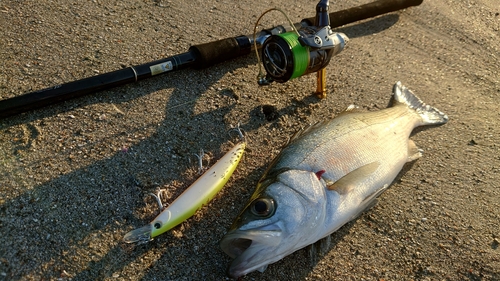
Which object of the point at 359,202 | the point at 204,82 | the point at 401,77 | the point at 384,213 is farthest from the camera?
the point at 401,77

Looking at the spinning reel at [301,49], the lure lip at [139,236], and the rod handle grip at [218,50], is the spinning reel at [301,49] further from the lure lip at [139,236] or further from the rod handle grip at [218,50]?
the lure lip at [139,236]

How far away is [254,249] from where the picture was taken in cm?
235

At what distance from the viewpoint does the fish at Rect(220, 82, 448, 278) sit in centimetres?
242

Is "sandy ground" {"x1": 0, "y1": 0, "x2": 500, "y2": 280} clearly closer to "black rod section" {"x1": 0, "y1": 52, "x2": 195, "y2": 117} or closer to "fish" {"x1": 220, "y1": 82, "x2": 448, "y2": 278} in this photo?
"black rod section" {"x1": 0, "y1": 52, "x2": 195, "y2": 117}

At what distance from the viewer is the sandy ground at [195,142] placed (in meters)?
2.70

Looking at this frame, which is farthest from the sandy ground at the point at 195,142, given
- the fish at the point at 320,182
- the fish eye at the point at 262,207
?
the fish eye at the point at 262,207

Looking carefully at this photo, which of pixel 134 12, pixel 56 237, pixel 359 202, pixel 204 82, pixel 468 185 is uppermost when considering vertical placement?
pixel 134 12

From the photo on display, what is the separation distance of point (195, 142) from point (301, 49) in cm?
106

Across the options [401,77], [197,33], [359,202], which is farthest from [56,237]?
[401,77]

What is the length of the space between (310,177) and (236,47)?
5.36 feet

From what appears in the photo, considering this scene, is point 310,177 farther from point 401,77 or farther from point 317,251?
point 401,77

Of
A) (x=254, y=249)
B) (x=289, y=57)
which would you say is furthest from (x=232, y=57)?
(x=254, y=249)

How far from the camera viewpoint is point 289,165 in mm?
2834

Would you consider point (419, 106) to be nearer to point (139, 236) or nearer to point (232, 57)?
point (232, 57)
